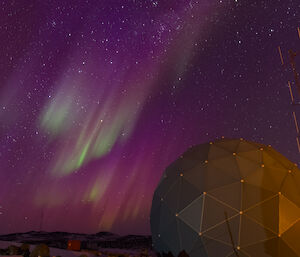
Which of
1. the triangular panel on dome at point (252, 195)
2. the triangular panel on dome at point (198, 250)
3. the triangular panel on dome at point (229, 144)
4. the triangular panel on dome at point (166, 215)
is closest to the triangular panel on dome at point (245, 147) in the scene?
the triangular panel on dome at point (229, 144)

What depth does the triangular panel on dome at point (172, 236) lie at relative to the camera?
10.6 meters

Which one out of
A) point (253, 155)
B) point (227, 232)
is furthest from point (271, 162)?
point (227, 232)

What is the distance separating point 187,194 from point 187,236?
132 centimetres

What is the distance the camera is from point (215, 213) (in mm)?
9977

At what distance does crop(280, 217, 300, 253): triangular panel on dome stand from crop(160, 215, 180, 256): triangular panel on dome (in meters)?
3.20

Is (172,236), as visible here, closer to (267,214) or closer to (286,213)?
(267,214)

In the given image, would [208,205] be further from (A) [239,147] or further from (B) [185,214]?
(A) [239,147]

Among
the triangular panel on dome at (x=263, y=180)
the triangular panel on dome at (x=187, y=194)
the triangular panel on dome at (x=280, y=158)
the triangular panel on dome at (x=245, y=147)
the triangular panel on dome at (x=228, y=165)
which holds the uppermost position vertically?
the triangular panel on dome at (x=245, y=147)

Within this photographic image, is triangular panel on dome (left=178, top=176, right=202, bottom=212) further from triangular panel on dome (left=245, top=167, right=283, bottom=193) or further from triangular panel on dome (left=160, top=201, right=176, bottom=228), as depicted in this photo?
triangular panel on dome (left=245, top=167, right=283, bottom=193)

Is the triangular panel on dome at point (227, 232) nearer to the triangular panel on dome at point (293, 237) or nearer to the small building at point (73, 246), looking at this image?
the triangular panel on dome at point (293, 237)

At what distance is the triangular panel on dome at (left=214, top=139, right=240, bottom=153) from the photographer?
39.1 feet

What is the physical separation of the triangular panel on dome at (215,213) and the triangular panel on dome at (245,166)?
1240 millimetres

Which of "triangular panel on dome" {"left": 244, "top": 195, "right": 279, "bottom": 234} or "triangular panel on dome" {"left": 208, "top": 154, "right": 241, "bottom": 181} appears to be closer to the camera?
"triangular panel on dome" {"left": 244, "top": 195, "right": 279, "bottom": 234}

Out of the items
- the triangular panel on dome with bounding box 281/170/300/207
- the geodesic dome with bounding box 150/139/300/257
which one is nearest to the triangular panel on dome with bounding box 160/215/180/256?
the geodesic dome with bounding box 150/139/300/257
